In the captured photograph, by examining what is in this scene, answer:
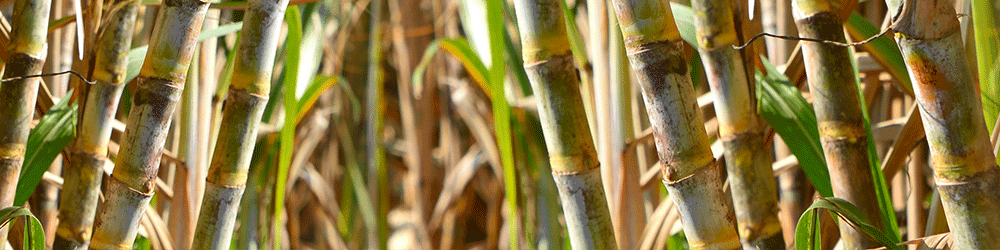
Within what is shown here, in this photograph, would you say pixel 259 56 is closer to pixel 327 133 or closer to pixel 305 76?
pixel 305 76

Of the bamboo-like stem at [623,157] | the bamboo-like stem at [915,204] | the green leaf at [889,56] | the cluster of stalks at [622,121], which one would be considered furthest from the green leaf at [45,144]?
the bamboo-like stem at [915,204]

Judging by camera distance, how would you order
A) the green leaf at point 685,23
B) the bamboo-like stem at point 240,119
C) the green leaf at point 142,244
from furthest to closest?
the green leaf at point 142,244 < the green leaf at point 685,23 < the bamboo-like stem at point 240,119

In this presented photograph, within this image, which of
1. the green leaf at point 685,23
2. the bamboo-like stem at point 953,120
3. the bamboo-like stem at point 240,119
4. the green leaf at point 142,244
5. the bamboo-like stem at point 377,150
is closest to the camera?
the bamboo-like stem at point 953,120

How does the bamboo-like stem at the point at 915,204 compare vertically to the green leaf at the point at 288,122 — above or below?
below

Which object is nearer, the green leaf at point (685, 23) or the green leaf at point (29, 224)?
the green leaf at point (29, 224)

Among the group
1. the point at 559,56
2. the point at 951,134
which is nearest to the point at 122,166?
the point at 559,56

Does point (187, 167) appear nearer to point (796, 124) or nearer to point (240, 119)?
point (240, 119)

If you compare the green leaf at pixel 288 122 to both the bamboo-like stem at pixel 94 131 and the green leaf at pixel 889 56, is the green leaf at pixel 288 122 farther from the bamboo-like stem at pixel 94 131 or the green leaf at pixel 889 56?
the green leaf at pixel 889 56
